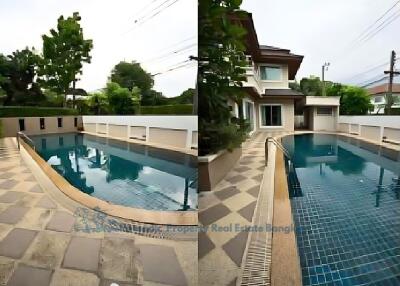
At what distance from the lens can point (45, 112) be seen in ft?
4.50

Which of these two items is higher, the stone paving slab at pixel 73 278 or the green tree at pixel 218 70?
the green tree at pixel 218 70

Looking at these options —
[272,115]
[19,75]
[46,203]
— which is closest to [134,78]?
[19,75]

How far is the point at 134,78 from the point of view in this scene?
3.39 ft

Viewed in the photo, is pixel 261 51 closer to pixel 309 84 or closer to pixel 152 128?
pixel 152 128

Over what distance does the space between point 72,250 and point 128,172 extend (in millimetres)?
624

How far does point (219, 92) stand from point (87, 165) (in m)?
1.71

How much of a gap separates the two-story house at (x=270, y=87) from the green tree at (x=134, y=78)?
39 centimetres

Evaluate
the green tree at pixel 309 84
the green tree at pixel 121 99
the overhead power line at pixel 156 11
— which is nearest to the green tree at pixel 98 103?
the green tree at pixel 121 99

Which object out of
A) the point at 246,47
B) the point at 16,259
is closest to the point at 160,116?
the point at 246,47

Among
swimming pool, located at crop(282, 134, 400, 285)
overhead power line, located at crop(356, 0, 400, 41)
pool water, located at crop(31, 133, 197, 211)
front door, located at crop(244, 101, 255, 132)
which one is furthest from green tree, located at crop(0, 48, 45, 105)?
overhead power line, located at crop(356, 0, 400, 41)

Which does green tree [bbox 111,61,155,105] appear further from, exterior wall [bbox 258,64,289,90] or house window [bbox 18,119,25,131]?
exterior wall [bbox 258,64,289,90]

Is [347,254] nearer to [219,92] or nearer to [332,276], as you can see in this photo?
[332,276]

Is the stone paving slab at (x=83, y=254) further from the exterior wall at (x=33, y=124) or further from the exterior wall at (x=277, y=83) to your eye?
the exterior wall at (x=277, y=83)

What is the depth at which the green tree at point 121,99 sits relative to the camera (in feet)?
3.32
